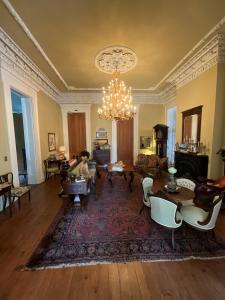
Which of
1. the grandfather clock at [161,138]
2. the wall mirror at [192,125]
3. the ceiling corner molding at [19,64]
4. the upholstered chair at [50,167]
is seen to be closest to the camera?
the ceiling corner molding at [19,64]

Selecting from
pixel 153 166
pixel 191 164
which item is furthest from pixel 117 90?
pixel 153 166

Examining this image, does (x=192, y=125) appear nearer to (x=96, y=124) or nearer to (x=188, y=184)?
(x=188, y=184)

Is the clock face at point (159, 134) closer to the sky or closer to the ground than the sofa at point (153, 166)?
closer to the sky

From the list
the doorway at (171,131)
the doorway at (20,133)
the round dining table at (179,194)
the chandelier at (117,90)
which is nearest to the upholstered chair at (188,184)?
the round dining table at (179,194)

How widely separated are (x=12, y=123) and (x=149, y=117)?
6042 mm

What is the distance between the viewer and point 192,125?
4.84m

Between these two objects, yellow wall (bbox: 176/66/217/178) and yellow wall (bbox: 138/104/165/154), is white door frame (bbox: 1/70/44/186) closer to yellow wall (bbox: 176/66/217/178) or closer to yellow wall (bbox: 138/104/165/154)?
yellow wall (bbox: 138/104/165/154)

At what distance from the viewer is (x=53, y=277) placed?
183cm

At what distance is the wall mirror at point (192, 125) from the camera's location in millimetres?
4547

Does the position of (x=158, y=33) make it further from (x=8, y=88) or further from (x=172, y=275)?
(x=172, y=275)

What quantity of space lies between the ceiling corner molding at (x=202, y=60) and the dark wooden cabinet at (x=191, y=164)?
94.3 inches

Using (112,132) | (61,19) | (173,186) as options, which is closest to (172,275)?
(173,186)

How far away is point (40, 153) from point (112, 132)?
363 cm

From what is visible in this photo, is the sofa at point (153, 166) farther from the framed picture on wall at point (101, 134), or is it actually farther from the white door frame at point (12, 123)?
the white door frame at point (12, 123)
